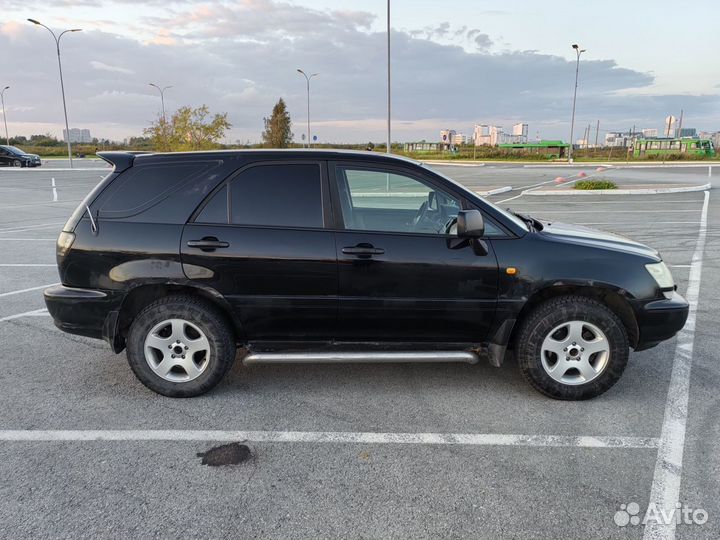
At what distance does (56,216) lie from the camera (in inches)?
573

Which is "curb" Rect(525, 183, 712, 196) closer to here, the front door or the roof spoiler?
the front door

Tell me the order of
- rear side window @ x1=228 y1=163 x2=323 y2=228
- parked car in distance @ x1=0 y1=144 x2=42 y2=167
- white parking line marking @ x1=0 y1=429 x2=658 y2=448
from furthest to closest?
parked car in distance @ x1=0 y1=144 x2=42 y2=167
rear side window @ x1=228 y1=163 x2=323 y2=228
white parking line marking @ x1=0 y1=429 x2=658 y2=448

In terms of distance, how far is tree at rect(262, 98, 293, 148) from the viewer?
5772 centimetres

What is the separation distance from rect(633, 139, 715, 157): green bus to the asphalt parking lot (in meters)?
56.3

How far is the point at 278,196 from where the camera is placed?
382 centimetres

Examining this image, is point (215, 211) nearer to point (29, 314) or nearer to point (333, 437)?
point (333, 437)

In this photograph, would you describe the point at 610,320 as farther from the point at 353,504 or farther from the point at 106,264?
the point at 106,264

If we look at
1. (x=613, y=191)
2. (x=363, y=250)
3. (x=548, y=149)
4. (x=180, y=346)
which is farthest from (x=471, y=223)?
(x=548, y=149)

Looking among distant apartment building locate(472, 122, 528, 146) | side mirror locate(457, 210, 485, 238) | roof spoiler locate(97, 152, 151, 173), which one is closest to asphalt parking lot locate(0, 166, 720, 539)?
side mirror locate(457, 210, 485, 238)

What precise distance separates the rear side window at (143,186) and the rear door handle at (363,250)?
1.21 meters

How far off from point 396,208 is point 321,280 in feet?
3.60

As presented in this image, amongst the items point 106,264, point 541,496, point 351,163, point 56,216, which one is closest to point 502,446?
point 541,496

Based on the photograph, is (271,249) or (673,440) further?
(271,249)

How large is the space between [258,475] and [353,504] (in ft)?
1.94
